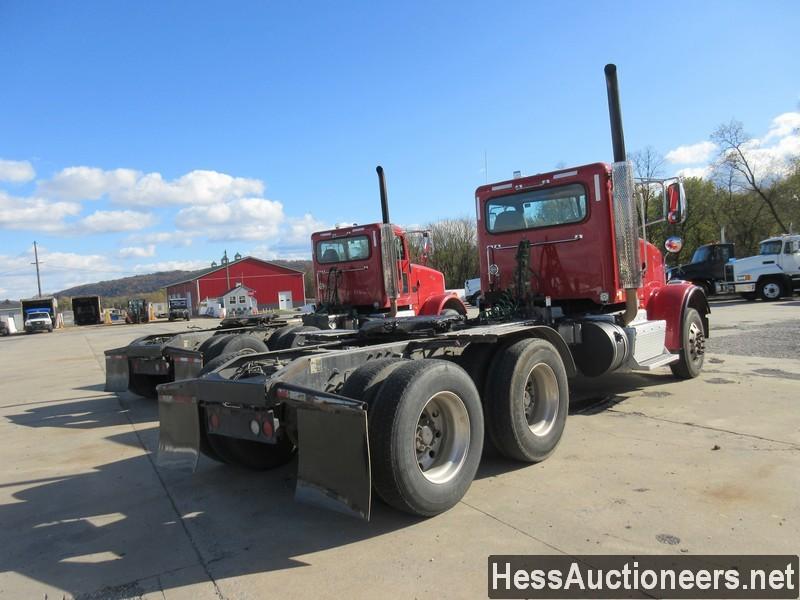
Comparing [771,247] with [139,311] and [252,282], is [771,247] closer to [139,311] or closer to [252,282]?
[139,311]

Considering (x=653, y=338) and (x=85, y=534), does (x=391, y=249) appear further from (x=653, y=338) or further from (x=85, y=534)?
(x=85, y=534)

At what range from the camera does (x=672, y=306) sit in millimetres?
7816

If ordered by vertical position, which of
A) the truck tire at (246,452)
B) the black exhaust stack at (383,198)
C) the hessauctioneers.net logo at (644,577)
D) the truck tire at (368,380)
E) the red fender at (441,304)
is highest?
the black exhaust stack at (383,198)

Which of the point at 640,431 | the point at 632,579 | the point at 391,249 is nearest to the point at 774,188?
the point at 391,249

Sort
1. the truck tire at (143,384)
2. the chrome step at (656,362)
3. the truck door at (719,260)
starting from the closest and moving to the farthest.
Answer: the chrome step at (656,362) → the truck tire at (143,384) → the truck door at (719,260)

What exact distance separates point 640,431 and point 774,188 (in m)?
45.5

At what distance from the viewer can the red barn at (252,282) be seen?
7250cm

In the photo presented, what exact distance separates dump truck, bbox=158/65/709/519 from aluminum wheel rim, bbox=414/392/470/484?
0.01 meters

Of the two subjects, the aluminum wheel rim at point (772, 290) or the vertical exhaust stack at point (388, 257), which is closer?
the vertical exhaust stack at point (388, 257)

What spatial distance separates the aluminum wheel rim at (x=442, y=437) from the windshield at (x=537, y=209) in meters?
3.96

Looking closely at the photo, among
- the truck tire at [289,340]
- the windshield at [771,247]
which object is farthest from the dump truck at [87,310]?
the truck tire at [289,340]

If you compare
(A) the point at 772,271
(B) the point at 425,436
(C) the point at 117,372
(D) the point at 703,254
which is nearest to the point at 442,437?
(B) the point at 425,436

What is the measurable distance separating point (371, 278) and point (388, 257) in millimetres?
883

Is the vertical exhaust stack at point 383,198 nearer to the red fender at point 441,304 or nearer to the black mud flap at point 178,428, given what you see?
the red fender at point 441,304
